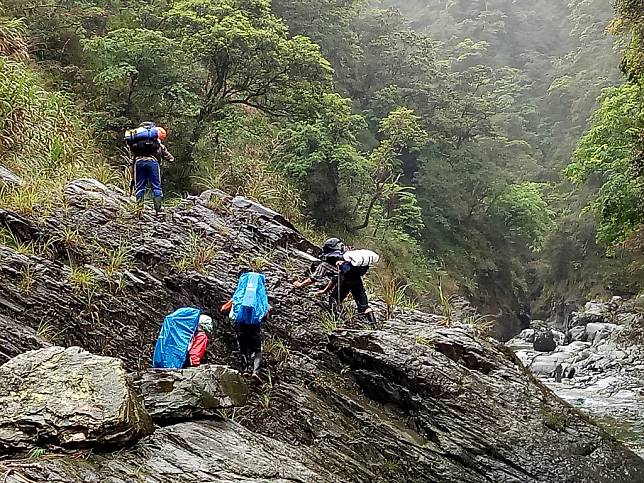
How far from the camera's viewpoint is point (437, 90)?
97.9 feet

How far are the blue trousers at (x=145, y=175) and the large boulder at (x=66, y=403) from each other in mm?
4366

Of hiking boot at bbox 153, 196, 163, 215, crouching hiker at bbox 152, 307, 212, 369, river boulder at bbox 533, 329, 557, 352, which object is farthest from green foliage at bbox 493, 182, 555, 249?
crouching hiker at bbox 152, 307, 212, 369

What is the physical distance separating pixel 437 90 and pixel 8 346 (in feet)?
88.5

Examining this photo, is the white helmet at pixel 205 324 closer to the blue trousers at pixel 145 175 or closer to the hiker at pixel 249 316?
the hiker at pixel 249 316

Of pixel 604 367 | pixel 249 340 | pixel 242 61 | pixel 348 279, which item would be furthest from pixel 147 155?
pixel 604 367

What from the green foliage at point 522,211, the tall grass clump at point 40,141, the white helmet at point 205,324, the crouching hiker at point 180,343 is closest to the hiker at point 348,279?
the white helmet at point 205,324

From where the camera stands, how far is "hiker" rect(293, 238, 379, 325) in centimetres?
813

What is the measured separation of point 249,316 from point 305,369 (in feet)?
3.42

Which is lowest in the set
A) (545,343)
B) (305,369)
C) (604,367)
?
(545,343)

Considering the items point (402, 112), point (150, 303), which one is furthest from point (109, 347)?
point (402, 112)

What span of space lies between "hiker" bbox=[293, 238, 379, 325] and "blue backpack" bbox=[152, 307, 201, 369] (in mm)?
2314

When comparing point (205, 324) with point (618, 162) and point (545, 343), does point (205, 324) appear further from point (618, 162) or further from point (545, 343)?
point (545, 343)

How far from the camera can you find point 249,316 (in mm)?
7023

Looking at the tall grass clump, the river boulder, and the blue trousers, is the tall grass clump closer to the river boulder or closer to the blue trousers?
the blue trousers
